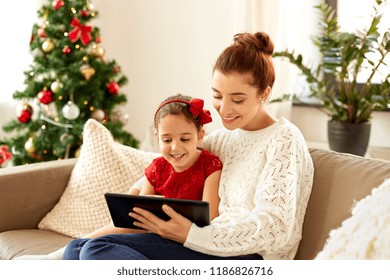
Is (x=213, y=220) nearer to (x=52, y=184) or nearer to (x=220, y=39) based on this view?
(x=52, y=184)

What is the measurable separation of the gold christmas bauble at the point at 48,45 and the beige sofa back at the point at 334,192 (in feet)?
6.01

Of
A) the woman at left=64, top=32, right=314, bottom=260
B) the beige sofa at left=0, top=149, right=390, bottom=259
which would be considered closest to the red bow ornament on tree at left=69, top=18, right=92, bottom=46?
→ the beige sofa at left=0, top=149, right=390, bottom=259

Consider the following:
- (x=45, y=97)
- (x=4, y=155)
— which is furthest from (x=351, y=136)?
(x=4, y=155)

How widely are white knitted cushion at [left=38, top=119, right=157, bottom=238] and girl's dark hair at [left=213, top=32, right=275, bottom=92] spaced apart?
2.17ft

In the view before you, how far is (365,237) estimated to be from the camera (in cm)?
63

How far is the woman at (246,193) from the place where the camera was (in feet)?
5.04

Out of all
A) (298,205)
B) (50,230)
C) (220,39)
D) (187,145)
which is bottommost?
(50,230)

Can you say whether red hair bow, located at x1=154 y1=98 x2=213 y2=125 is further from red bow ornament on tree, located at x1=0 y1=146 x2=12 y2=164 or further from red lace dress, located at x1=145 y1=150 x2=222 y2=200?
red bow ornament on tree, located at x1=0 y1=146 x2=12 y2=164

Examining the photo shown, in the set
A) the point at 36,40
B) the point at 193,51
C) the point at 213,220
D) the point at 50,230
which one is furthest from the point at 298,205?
the point at 193,51

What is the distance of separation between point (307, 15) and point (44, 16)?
1526 millimetres

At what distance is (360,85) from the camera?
10.7 ft

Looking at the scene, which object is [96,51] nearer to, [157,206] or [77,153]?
[77,153]

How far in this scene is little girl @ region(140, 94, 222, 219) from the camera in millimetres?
1706

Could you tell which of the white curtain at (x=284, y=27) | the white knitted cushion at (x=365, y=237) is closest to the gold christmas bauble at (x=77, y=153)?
the white curtain at (x=284, y=27)
